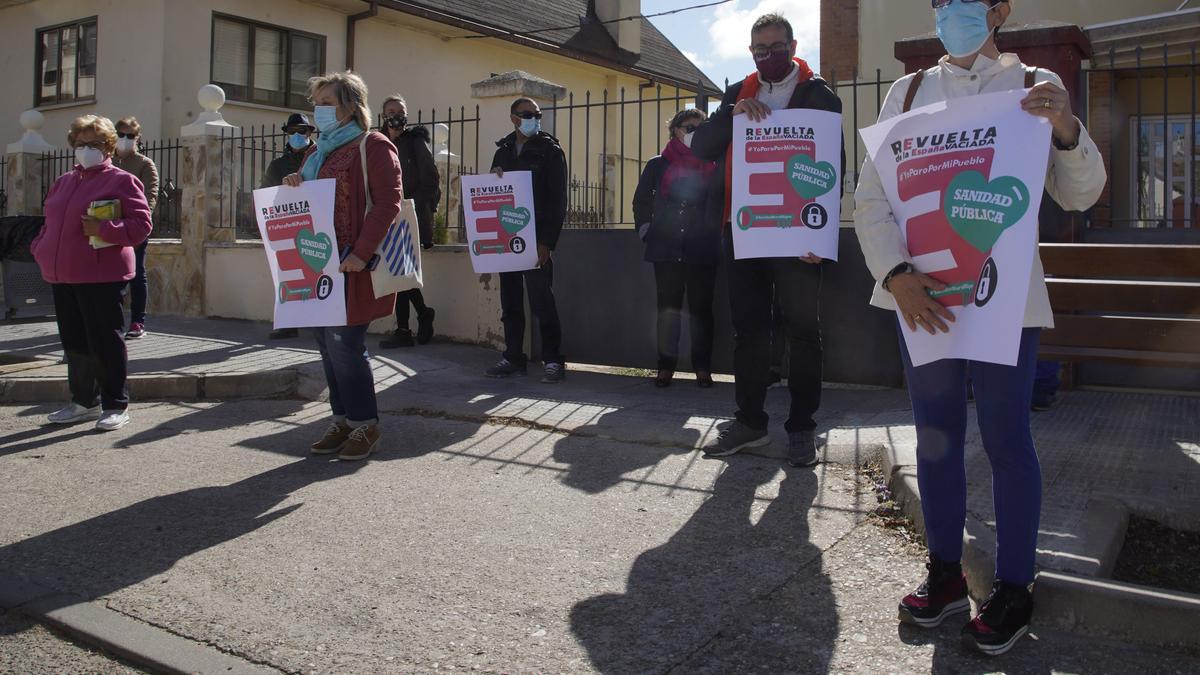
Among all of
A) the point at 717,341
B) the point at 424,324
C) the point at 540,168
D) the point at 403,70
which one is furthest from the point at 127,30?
the point at 717,341

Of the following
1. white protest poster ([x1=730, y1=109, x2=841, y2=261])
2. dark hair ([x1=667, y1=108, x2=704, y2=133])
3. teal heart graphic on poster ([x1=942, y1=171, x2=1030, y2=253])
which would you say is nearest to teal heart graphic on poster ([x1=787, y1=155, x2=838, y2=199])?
white protest poster ([x1=730, y1=109, x2=841, y2=261])

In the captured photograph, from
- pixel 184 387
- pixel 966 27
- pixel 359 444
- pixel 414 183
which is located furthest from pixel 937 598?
pixel 414 183

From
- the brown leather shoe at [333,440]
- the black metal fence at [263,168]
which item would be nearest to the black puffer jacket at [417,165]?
the black metal fence at [263,168]

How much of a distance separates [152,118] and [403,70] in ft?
16.9

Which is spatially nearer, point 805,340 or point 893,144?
point 893,144

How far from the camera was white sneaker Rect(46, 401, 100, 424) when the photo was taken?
21.3 ft

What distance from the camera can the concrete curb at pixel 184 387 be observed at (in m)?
7.56

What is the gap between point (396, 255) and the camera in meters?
5.38

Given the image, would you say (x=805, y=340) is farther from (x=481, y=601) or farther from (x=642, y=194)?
(x=642, y=194)

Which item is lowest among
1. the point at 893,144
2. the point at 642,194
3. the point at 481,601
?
the point at 481,601

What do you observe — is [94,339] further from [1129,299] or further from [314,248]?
[1129,299]

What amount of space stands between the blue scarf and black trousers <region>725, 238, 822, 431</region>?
2.12 metres

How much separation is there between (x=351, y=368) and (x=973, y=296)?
11.6 ft

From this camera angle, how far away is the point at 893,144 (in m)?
3.07
